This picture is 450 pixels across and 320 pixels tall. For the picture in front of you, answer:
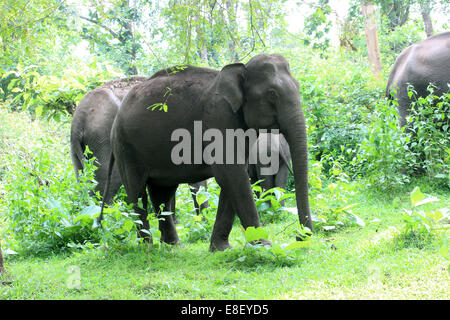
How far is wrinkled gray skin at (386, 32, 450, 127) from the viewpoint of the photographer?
7.55m

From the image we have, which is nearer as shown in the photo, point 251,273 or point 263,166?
point 251,273

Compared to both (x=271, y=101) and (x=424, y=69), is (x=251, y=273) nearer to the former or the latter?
(x=271, y=101)

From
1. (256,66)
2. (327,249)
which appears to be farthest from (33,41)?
(327,249)

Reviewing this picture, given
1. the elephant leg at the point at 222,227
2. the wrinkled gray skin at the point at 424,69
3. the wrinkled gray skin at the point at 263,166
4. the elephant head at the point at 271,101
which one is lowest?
the elephant leg at the point at 222,227

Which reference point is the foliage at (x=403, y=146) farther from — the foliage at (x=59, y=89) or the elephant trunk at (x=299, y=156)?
the foliage at (x=59, y=89)

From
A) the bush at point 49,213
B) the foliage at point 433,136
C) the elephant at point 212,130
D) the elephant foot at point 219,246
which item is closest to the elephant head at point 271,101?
the elephant at point 212,130

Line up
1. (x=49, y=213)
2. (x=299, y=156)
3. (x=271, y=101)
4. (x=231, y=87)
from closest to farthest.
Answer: (x=299, y=156) → (x=271, y=101) → (x=231, y=87) → (x=49, y=213)

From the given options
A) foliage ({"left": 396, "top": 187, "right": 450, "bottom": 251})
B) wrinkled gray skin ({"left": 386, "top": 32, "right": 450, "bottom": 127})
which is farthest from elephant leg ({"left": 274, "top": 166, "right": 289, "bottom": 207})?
foliage ({"left": 396, "top": 187, "right": 450, "bottom": 251})

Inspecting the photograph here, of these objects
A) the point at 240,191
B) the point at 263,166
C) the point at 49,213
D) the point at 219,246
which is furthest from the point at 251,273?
the point at 263,166

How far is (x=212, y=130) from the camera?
193 inches

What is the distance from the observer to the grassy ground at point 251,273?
3.58 metres

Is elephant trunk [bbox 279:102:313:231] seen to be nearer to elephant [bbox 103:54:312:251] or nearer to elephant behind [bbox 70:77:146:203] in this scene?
elephant [bbox 103:54:312:251]

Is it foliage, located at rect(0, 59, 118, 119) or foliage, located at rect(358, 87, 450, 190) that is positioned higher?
foliage, located at rect(0, 59, 118, 119)

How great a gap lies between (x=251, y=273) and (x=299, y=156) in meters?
1.16
